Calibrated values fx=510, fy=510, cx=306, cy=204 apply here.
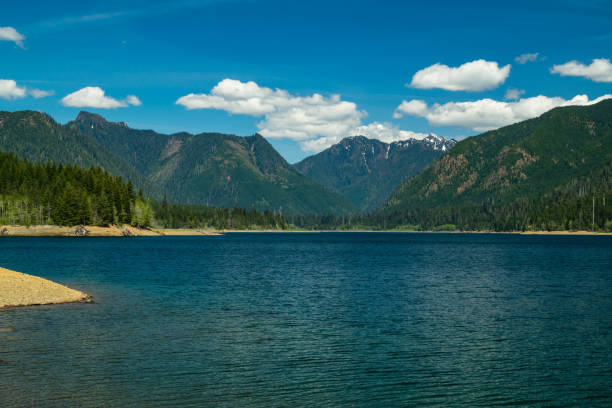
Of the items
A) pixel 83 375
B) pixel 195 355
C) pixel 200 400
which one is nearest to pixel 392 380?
pixel 200 400

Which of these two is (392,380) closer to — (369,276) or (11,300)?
(11,300)

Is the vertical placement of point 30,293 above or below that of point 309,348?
above

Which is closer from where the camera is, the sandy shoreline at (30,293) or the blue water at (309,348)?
the blue water at (309,348)

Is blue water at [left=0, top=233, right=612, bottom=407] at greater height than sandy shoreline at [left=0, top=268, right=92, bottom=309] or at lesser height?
lesser

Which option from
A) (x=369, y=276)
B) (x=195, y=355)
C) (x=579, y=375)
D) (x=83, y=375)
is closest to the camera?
(x=83, y=375)

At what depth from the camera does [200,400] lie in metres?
25.0

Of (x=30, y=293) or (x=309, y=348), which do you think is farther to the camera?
(x=30, y=293)

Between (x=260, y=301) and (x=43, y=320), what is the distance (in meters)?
23.5

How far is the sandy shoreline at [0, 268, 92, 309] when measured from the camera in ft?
160

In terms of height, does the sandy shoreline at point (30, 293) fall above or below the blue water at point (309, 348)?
above

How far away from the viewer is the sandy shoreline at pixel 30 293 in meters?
48.9

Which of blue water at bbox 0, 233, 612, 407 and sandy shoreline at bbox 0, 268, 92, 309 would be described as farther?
sandy shoreline at bbox 0, 268, 92, 309

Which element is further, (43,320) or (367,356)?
(43,320)

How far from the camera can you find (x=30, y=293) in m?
51.2
